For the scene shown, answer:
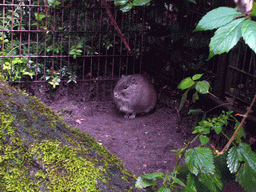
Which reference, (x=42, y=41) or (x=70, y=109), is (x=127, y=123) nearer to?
(x=70, y=109)

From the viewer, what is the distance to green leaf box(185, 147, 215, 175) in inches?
65.2

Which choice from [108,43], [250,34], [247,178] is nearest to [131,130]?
[108,43]

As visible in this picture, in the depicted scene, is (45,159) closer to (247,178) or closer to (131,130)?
(247,178)

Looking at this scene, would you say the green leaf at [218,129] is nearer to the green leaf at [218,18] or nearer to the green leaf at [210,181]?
the green leaf at [210,181]

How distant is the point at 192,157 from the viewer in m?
1.70

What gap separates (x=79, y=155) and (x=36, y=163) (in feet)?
0.80

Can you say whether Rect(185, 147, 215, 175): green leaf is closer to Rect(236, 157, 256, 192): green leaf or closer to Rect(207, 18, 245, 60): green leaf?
Rect(236, 157, 256, 192): green leaf

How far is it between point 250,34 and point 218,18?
0.20 meters

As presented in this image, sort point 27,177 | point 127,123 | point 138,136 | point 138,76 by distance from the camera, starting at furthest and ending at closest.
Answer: point 138,76 < point 127,123 < point 138,136 < point 27,177

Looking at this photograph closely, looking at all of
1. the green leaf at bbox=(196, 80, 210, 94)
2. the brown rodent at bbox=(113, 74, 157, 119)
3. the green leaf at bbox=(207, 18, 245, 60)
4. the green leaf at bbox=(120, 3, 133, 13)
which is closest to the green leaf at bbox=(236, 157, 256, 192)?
the green leaf at bbox=(196, 80, 210, 94)

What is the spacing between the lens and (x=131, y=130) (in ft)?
13.9

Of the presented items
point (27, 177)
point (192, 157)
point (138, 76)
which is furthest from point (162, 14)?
point (27, 177)

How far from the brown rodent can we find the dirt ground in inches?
4.8

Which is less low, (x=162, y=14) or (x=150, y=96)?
(x=162, y=14)
